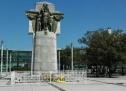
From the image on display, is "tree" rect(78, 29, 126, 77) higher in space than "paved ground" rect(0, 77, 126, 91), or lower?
higher

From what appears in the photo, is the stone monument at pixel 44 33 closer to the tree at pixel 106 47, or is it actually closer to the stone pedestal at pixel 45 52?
the stone pedestal at pixel 45 52

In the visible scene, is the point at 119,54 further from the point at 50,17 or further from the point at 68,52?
the point at 68,52

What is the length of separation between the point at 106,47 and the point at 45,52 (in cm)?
2412

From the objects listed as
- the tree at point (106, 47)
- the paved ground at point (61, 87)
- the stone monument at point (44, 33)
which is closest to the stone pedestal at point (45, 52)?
the stone monument at point (44, 33)

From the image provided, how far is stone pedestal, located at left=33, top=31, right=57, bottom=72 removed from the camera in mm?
33938

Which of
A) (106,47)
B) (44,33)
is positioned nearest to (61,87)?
(44,33)

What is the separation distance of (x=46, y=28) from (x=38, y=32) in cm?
85

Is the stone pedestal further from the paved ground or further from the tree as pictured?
the tree

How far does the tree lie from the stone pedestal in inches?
905

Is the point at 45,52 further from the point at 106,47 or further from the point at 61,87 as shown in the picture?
the point at 106,47

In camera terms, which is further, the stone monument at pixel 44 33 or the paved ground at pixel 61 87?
the stone monument at pixel 44 33

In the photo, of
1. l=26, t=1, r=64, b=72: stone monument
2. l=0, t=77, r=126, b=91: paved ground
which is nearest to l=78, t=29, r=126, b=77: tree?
l=26, t=1, r=64, b=72: stone monument

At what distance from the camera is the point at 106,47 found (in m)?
56.9

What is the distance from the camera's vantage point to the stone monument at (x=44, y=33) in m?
34.0
